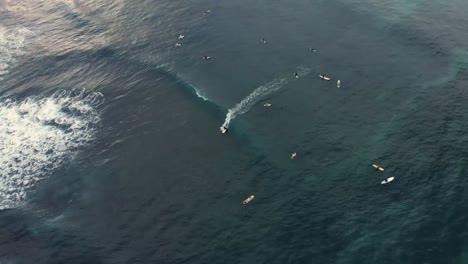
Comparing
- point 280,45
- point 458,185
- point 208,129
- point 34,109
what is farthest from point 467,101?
point 34,109

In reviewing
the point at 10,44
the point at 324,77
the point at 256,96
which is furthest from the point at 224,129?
the point at 10,44

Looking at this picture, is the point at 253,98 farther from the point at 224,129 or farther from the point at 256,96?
the point at 224,129

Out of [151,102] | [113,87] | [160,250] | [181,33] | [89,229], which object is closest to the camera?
[160,250]

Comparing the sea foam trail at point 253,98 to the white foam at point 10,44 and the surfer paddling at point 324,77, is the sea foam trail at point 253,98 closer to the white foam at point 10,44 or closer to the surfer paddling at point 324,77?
the surfer paddling at point 324,77

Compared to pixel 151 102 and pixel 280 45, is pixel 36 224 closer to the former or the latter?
pixel 151 102

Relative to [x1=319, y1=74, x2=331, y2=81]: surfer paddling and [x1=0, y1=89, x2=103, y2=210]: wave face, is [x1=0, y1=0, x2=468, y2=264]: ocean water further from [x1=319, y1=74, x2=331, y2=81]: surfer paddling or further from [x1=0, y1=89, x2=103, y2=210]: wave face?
[x1=319, y1=74, x2=331, y2=81]: surfer paddling

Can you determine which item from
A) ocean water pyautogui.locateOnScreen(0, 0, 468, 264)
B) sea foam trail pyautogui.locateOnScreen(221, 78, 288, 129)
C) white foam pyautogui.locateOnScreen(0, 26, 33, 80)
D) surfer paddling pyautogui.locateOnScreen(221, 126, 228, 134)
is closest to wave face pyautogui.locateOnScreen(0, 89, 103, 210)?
ocean water pyautogui.locateOnScreen(0, 0, 468, 264)

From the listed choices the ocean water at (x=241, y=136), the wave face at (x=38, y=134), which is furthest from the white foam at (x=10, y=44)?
the wave face at (x=38, y=134)
